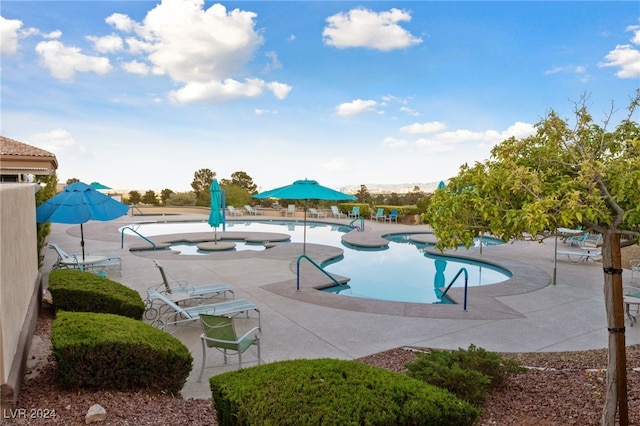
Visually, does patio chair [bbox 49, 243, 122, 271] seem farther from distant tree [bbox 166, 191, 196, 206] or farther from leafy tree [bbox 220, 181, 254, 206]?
distant tree [bbox 166, 191, 196, 206]

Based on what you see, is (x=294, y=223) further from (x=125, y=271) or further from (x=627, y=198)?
(x=627, y=198)

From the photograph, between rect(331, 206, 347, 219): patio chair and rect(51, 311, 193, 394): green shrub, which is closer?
rect(51, 311, 193, 394): green shrub

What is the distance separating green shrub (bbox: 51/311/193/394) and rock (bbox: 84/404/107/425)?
1.85 feet

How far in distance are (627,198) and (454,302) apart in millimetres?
5883

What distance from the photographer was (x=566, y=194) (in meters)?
2.69

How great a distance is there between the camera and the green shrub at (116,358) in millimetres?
3758

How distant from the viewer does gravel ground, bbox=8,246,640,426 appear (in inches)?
131

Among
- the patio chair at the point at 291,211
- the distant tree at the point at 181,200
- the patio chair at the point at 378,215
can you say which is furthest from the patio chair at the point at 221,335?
the distant tree at the point at 181,200

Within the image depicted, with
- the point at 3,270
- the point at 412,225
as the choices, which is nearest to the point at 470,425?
the point at 3,270

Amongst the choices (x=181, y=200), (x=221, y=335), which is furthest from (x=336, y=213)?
(x=221, y=335)

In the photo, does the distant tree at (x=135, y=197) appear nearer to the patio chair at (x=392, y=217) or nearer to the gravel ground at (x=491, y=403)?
the patio chair at (x=392, y=217)

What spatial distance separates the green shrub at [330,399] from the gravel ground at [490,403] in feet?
2.11

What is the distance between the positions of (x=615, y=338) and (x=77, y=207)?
932cm

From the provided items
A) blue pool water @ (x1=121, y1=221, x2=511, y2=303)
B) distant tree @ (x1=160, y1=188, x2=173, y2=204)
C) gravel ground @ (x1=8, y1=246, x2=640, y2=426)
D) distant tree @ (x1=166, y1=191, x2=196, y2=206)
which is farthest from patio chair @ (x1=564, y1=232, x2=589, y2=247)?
distant tree @ (x1=160, y1=188, x2=173, y2=204)
